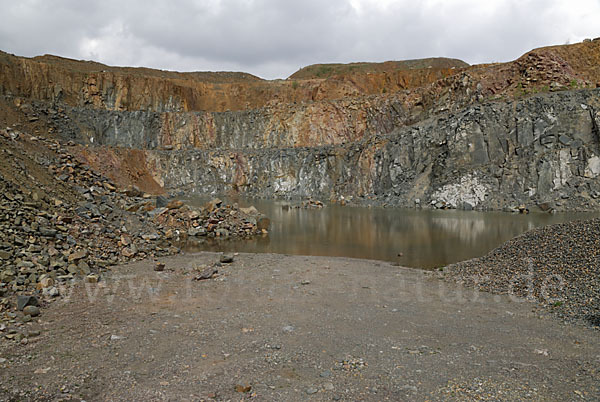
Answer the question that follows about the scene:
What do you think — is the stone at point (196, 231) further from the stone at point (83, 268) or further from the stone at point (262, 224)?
the stone at point (83, 268)

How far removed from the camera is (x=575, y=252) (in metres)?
10.2

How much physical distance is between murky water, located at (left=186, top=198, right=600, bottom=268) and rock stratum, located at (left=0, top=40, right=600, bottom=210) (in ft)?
22.1

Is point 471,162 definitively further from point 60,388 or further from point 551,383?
point 60,388

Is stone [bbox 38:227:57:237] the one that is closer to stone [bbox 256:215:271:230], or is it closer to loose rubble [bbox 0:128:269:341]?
loose rubble [bbox 0:128:269:341]

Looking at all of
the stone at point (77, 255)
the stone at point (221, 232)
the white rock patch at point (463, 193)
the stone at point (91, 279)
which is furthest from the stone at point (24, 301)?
the white rock patch at point (463, 193)

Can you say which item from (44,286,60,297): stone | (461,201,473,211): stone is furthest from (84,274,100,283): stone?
(461,201,473,211): stone

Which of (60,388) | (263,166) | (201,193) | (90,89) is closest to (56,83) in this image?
(90,89)

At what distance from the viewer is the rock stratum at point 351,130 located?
35.0 m

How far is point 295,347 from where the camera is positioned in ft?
21.5

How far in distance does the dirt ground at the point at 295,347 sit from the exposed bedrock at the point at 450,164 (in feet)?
92.4

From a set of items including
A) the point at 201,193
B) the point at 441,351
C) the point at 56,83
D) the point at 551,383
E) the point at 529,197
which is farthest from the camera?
the point at 56,83

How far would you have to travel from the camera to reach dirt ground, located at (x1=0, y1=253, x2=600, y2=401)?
5.08 metres

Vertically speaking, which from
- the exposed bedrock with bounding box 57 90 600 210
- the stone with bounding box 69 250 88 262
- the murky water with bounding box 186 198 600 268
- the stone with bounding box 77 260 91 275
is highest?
the exposed bedrock with bounding box 57 90 600 210

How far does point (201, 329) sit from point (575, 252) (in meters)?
9.16
